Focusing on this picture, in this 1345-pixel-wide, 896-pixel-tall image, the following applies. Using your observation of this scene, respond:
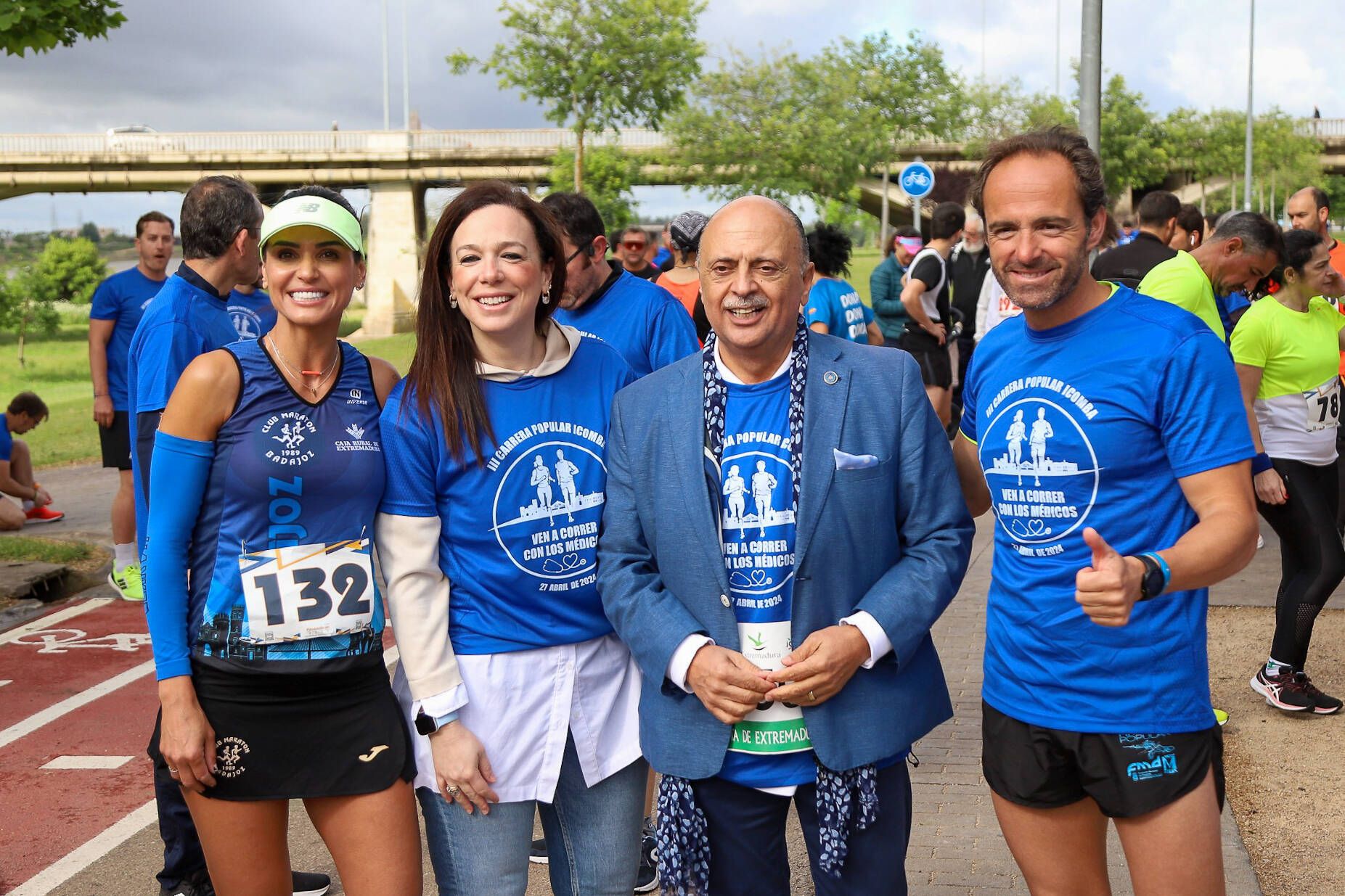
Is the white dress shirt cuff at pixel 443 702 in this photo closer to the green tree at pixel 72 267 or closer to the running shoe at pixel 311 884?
the running shoe at pixel 311 884

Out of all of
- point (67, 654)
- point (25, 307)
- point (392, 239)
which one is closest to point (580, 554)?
point (67, 654)

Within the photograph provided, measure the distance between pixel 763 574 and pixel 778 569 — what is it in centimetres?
3

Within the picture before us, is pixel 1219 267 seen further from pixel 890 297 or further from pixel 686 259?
pixel 890 297

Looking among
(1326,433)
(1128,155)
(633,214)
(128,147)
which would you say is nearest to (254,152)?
(128,147)

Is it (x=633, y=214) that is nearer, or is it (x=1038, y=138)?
(x=1038, y=138)

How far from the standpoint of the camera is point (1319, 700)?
5.63 m

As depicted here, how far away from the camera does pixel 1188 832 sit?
265cm

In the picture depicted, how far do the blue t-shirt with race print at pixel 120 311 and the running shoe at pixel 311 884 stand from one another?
549cm

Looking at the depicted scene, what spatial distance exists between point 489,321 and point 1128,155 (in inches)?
2300

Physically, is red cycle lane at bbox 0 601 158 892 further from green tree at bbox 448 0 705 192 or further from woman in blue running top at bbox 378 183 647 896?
green tree at bbox 448 0 705 192

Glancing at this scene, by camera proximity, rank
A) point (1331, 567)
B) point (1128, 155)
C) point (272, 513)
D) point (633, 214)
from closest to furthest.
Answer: point (272, 513) → point (1331, 567) → point (633, 214) → point (1128, 155)

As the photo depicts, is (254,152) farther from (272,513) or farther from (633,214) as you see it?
(272,513)

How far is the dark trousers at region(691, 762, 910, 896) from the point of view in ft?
8.88

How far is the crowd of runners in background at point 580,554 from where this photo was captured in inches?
104
